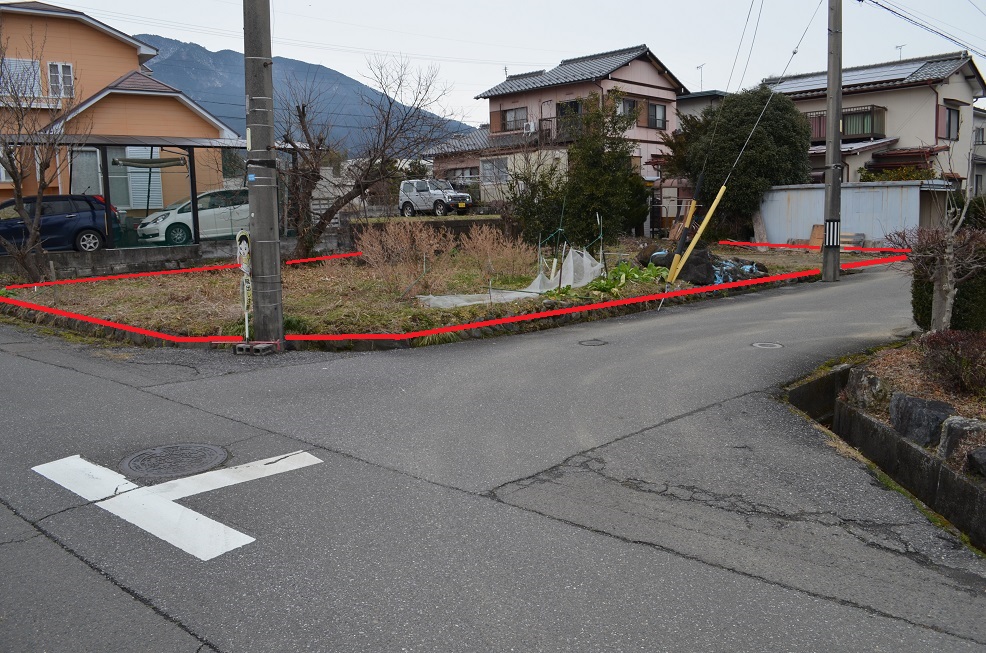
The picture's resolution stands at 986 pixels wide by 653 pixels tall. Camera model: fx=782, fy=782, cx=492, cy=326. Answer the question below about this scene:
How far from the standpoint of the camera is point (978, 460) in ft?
15.4

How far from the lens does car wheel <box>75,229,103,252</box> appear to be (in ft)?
55.9

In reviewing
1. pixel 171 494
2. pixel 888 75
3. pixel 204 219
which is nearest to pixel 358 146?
pixel 204 219

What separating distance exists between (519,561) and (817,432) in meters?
3.45

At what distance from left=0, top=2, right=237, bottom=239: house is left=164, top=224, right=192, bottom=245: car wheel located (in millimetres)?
3256

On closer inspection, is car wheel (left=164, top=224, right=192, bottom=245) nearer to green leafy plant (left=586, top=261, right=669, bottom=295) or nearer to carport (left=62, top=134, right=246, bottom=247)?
carport (left=62, top=134, right=246, bottom=247)

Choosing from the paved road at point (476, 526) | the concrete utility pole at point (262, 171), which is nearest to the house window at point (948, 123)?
the paved road at point (476, 526)

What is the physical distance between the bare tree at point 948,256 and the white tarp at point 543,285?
575 cm

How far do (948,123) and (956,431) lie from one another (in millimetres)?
31523

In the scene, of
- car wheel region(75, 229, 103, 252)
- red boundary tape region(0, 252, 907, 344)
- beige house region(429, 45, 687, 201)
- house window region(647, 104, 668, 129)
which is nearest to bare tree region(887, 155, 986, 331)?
red boundary tape region(0, 252, 907, 344)

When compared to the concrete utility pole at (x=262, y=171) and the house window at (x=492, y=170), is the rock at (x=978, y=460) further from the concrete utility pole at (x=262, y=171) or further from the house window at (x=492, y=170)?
the house window at (x=492, y=170)

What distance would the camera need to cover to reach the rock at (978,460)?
4.68m

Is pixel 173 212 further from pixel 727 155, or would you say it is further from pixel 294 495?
pixel 727 155

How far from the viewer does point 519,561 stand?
13.2 feet

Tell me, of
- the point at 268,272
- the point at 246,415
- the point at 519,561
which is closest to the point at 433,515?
the point at 519,561
